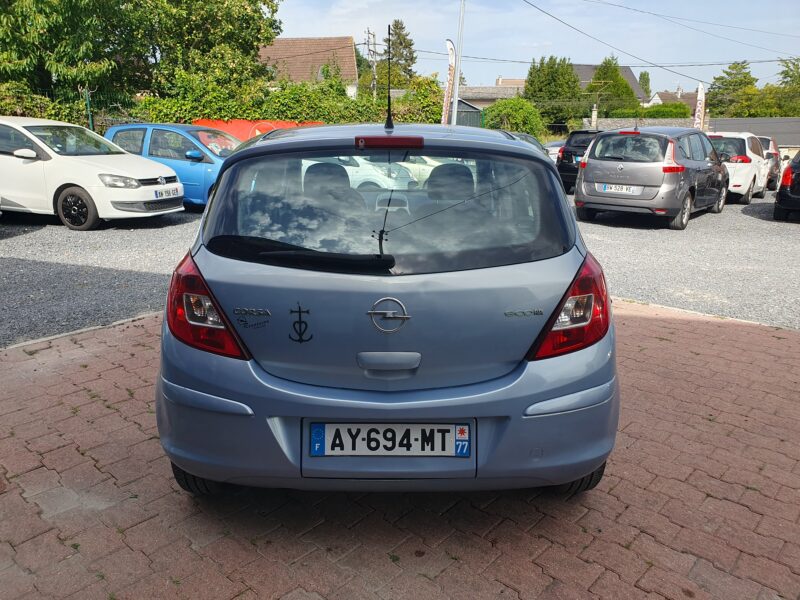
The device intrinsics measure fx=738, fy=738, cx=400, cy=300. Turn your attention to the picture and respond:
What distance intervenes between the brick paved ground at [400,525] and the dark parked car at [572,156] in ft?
48.5

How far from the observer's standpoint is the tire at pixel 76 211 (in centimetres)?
1112

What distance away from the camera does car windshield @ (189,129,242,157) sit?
45.7ft

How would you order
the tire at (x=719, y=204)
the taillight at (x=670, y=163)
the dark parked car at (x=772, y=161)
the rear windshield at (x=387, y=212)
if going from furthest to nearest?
the dark parked car at (x=772, y=161) < the tire at (x=719, y=204) < the taillight at (x=670, y=163) < the rear windshield at (x=387, y=212)

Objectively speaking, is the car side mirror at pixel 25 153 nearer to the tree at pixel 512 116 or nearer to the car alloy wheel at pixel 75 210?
the car alloy wheel at pixel 75 210

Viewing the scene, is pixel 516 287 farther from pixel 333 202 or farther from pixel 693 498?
pixel 693 498

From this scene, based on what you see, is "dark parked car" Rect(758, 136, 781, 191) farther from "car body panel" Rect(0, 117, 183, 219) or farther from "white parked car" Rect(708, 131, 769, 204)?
"car body panel" Rect(0, 117, 183, 219)

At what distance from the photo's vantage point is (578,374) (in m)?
2.75

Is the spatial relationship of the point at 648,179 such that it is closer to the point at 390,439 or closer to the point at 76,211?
the point at 76,211

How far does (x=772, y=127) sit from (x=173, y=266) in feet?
154

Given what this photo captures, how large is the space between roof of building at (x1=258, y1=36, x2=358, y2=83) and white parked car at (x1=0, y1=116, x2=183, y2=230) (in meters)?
49.4

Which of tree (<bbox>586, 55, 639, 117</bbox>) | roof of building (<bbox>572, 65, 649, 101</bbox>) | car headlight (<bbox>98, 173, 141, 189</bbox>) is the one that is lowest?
car headlight (<bbox>98, 173, 141, 189</bbox>)

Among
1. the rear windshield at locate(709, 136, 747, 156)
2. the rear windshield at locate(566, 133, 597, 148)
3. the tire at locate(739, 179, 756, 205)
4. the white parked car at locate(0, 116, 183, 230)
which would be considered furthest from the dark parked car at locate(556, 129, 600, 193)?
the white parked car at locate(0, 116, 183, 230)

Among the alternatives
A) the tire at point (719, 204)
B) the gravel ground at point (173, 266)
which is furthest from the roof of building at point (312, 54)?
the gravel ground at point (173, 266)

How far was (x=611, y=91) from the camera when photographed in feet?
280
